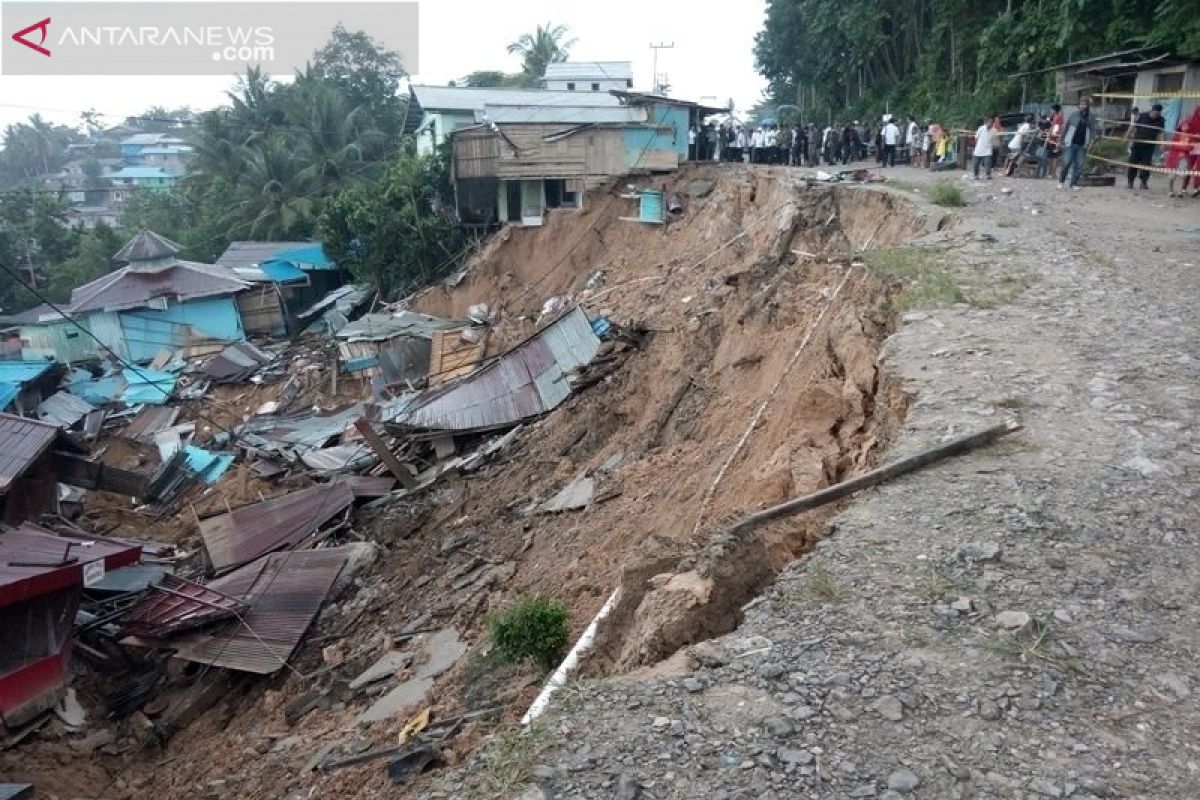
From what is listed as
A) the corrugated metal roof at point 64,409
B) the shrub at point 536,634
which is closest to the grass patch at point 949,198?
the shrub at point 536,634

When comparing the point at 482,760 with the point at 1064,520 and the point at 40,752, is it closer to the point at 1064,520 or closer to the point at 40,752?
the point at 1064,520

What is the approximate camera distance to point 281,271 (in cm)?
2906

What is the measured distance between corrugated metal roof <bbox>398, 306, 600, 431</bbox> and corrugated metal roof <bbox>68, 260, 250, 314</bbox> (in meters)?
15.7

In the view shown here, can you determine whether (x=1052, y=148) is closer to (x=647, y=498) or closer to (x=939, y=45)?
(x=647, y=498)

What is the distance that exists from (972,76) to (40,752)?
2900 cm

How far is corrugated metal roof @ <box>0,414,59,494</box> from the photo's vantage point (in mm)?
12677

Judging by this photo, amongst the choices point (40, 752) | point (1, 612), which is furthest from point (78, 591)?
point (40, 752)

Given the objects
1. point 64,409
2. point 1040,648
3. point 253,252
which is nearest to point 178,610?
point 1040,648

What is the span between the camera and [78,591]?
1017cm

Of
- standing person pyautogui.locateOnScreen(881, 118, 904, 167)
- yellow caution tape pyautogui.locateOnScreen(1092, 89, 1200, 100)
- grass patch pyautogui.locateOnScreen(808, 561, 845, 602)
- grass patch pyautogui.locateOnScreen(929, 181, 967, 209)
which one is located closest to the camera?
grass patch pyautogui.locateOnScreen(808, 561, 845, 602)

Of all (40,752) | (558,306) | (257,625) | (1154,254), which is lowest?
(40,752)

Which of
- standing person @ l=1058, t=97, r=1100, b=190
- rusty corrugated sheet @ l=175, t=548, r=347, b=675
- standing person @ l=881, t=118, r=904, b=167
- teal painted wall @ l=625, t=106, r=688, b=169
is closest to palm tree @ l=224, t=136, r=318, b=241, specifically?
teal painted wall @ l=625, t=106, r=688, b=169

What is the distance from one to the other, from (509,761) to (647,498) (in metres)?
5.83

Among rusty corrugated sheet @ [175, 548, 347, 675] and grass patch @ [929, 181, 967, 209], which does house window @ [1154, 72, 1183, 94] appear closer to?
grass patch @ [929, 181, 967, 209]
